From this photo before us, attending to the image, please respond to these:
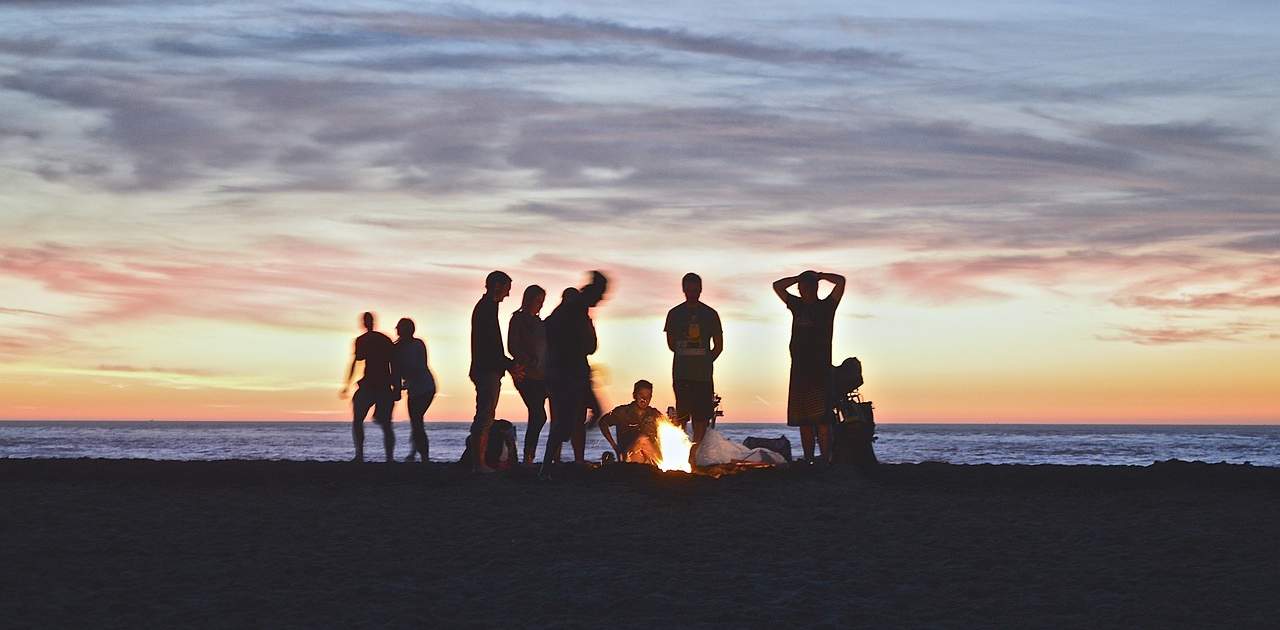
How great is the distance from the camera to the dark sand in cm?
693

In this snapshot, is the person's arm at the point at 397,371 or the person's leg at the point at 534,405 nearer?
the person's leg at the point at 534,405

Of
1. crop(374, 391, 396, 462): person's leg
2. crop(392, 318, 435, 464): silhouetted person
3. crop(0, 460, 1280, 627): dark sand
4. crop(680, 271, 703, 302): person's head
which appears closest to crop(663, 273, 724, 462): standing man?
crop(680, 271, 703, 302): person's head

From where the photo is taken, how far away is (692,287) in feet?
43.5

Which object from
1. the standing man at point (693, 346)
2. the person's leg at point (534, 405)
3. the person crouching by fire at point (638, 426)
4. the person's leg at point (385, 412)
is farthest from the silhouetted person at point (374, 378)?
the standing man at point (693, 346)

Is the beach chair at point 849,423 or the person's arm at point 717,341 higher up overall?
the person's arm at point 717,341

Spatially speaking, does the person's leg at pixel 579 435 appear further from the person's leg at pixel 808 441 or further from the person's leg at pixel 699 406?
the person's leg at pixel 808 441

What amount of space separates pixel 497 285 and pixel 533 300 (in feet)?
1.65

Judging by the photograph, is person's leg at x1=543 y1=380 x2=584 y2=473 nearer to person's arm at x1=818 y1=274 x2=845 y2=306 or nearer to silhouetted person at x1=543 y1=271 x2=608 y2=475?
silhouetted person at x1=543 y1=271 x2=608 y2=475

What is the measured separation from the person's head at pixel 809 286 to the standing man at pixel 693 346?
94 cm

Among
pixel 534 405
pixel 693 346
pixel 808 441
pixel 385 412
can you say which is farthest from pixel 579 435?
pixel 385 412

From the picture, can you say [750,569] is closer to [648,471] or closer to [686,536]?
[686,536]

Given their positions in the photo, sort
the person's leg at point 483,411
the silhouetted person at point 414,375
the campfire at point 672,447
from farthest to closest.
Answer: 1. the silhouetted person at point 414,375
2. the campfire at point 672,447
3. the person's leg at point 483,411

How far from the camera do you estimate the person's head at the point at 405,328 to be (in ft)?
50.4

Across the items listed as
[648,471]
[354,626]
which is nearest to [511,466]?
[648,471]
